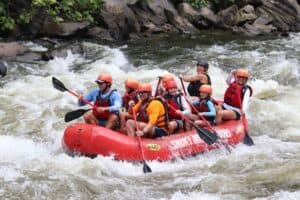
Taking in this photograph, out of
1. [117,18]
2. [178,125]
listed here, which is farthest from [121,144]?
[117,18]

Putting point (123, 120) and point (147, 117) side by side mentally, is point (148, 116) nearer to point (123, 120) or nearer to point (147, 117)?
point (147, 117)

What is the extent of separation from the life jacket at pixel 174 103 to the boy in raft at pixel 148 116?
14.0 inches

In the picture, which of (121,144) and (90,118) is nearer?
(121,144)

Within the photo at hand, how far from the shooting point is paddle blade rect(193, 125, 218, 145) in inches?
305

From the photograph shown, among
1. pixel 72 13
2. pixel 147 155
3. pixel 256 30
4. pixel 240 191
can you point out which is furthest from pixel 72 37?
pixel 240 191

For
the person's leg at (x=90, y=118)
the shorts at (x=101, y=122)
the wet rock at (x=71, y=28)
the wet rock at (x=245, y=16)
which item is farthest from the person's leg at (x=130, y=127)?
the wet rock at (x=245, y=16)

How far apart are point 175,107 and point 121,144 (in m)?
1.27

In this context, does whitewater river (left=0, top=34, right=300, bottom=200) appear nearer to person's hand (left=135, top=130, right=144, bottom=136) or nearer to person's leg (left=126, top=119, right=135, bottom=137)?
person's hand (left=135, top=130, right=144, bottom=136)

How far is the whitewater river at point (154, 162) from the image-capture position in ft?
22.0

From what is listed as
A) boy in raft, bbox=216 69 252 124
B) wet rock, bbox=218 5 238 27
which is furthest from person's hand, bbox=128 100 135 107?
wet rock, bbox=218 5 238 27

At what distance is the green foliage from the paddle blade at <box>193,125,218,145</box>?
791 centimetres

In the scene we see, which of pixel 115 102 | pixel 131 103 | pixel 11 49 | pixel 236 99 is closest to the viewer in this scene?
pixel 115 102

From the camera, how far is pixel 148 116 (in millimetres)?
7918

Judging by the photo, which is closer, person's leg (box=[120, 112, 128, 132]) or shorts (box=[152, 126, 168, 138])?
shorts (box=[152, 126, 168, 138])
